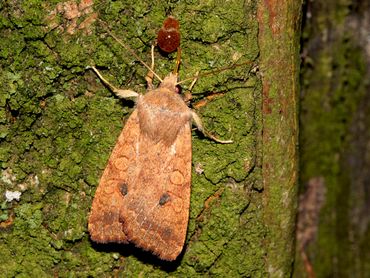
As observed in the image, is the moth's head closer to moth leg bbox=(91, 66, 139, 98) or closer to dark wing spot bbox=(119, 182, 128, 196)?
moth leg bbox=(91, 66, 139, 98)

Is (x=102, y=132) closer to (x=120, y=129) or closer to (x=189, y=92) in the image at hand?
(x=120, y=129)

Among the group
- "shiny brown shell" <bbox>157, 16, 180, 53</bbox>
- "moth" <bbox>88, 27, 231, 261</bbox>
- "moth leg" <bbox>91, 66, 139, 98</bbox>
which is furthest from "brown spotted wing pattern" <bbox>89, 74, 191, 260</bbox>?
"shiny brown shell" <bbox>157, 16, 180, 53</bbox>

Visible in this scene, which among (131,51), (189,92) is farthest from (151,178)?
(131,51)

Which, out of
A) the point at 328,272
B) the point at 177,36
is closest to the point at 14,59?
the point at 177,36

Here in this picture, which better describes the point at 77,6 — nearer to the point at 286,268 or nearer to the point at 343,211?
the point at 286,268

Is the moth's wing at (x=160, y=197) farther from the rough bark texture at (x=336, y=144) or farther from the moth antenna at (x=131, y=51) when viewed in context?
the rough bark texture at (x=336, y=144)
